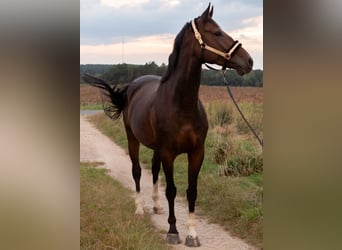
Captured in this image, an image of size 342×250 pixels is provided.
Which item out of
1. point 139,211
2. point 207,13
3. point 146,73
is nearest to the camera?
point 207,13

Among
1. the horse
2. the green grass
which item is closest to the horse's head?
the horse

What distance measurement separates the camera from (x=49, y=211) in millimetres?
870

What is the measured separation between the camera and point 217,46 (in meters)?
1.63

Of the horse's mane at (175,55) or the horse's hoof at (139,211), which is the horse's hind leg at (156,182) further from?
the horse's mane at (175,55)

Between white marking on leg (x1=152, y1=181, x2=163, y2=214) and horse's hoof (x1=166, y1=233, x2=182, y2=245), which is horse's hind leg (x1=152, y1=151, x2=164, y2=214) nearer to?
white marking on leg (x1=152, y1=181, x2=163, y2=214)

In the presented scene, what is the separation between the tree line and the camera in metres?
1.54

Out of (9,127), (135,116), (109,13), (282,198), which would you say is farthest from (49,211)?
(135,116)

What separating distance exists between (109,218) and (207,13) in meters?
0.94

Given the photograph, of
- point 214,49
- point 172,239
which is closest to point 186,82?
point 214,49

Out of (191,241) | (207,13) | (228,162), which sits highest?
(207,13)

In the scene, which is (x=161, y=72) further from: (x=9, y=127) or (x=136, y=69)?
(x=9, y=127)

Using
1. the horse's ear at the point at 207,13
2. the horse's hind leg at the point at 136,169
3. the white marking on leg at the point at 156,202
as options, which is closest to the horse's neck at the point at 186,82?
the horse's ear at the point at 207,13

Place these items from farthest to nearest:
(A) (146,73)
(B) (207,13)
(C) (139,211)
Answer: (C) (139,211), (A) (146,73), (B) (207,13)

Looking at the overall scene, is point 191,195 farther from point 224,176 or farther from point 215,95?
point 215,95
